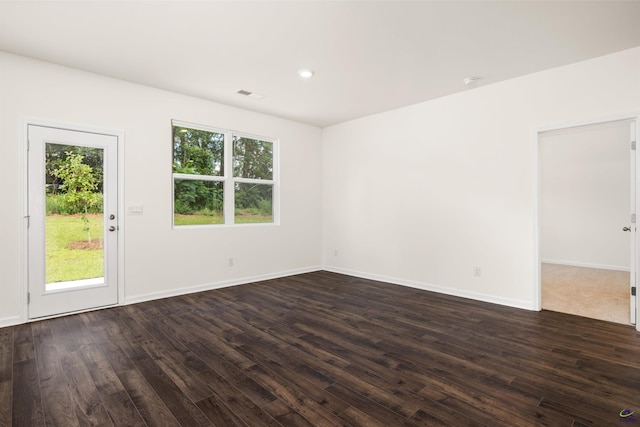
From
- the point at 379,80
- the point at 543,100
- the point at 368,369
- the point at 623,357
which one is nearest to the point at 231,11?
the point at 379,80

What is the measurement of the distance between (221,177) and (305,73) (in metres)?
2.12

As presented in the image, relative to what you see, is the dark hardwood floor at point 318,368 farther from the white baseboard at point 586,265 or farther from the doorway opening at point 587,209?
the white baseboard at point 586,265

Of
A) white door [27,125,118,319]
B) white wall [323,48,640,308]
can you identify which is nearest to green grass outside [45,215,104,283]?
white door [27,125,118,319]

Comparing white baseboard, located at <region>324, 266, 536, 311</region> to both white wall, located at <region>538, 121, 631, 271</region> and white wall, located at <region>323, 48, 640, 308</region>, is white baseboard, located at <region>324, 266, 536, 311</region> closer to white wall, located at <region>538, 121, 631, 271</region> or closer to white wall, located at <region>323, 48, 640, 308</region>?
white wall, located at <region>323, 48, 640, 308</region>

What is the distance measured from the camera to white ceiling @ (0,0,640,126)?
8.22 feet

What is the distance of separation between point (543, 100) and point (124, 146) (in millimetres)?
4939

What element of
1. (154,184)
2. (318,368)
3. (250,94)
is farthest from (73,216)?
(318,368)

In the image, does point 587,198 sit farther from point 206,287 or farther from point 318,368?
point 206,287

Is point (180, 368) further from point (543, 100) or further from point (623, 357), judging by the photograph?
point (543, 100)

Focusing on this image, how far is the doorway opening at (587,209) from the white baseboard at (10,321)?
6.67 meters

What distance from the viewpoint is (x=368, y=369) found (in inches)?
92.1

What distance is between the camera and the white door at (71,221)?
337cm

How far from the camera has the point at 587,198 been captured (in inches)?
256

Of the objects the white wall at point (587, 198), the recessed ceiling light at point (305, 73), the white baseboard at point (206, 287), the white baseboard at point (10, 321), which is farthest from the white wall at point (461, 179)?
the white baseboard at point (10, 321)
